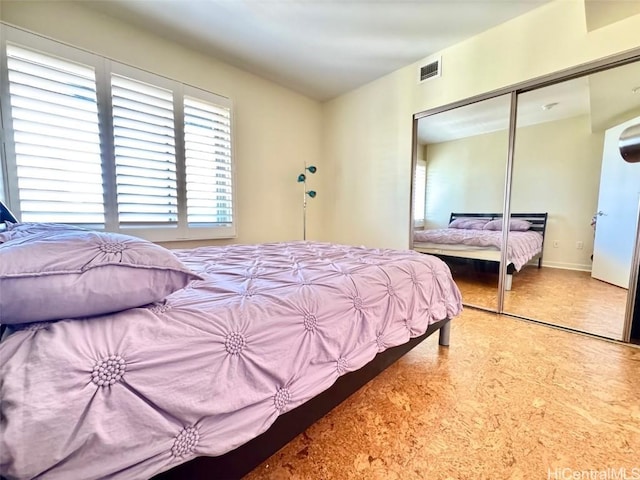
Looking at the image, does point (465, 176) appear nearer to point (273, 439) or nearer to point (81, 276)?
point (273, 439)

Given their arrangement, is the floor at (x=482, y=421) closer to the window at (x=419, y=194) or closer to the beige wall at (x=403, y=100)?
the window at (x=419, y=194)

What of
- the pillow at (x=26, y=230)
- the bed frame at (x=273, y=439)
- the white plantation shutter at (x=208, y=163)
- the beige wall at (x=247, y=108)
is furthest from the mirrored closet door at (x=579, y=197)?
the pillow at (x=26, y=230)

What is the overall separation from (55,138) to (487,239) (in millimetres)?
4044

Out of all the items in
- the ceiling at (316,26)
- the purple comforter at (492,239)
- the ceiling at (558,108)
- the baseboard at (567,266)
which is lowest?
the baseboard at (567,266)

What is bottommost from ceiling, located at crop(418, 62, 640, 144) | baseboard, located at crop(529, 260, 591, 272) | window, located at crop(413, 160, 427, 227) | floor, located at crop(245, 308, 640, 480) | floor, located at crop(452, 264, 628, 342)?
floor, located at crop(245, 308, 640, 480)

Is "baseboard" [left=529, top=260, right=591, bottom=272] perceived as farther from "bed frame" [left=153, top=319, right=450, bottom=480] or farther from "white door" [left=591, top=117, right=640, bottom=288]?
"bed frame" [left=153, top=319, right=450, bottom=480]

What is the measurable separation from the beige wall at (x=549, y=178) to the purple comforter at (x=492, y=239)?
0.21 metres

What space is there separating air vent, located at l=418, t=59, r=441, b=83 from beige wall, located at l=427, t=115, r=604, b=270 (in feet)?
2.52

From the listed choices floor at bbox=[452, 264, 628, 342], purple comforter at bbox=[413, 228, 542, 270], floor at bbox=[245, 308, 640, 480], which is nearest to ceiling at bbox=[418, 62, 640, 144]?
purple comforter at bbox=[413, 228, 542, 270]

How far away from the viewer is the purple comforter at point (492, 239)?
275cm

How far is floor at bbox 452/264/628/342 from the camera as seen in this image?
7.29 ft

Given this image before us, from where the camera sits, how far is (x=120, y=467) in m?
0.54

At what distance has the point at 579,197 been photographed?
8.89ft

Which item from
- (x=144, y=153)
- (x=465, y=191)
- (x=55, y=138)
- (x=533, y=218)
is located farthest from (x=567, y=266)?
(x=55, y=138)
